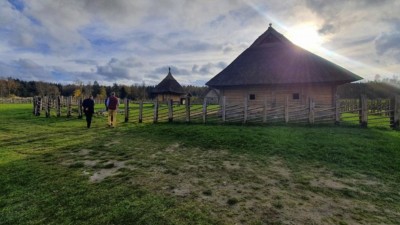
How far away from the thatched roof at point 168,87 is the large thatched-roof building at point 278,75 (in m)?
21.1

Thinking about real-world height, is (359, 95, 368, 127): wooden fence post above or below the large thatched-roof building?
below

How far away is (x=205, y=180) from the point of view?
6082 mm

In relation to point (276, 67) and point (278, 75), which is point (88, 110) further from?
point (276, 67)

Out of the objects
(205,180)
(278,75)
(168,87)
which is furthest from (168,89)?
(205,180)

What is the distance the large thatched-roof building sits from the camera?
1831 cm

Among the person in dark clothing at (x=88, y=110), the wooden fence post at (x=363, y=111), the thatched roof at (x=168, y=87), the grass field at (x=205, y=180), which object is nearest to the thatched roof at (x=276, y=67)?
the wooden fence post at (x=363, y=111)

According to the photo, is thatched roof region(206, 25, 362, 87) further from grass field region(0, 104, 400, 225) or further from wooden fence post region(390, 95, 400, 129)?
grass field region(0, 104, 400, 225)

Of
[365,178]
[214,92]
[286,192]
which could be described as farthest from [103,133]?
[214,92]

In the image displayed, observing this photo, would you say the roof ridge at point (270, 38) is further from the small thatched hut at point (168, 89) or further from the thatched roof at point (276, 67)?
the small thatched hut at point (168, 89)

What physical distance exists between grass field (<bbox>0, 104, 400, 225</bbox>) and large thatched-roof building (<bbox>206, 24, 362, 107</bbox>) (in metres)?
7.70

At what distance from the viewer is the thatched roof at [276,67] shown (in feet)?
59.3

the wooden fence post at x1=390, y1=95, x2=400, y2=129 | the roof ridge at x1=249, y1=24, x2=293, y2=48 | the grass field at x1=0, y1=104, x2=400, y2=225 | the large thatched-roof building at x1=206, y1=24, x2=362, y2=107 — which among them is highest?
the roof ridge at x1=249, y1=24, x2=293, y2=48

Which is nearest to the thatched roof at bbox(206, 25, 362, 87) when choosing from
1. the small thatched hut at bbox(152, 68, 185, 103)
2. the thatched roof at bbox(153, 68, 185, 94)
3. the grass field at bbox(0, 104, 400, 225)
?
the grass field at bbox(0, 104, 400, 225)

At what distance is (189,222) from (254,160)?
429 cm
